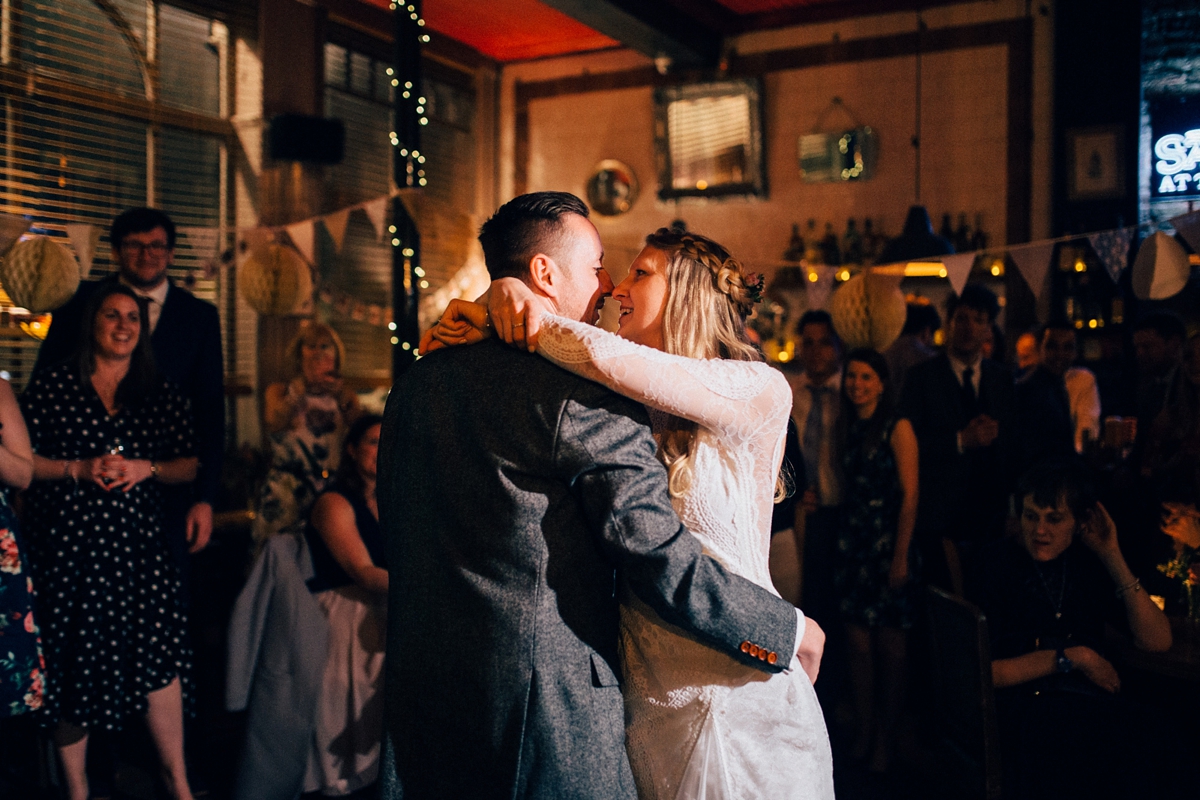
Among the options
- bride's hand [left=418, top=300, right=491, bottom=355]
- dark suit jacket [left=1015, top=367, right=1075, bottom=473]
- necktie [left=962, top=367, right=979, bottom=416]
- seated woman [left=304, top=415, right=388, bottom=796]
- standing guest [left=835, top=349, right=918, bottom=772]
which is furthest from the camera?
dark suit jacket [left=1015, top=367, right=1075, bottom=473]

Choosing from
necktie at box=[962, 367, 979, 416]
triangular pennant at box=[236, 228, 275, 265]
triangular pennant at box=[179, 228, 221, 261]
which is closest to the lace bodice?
necktie at box=[962, 367, 979, 416]

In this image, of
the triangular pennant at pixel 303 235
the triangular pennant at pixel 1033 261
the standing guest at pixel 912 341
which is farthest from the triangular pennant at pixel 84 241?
the triangular pennant at pixel 1033 261

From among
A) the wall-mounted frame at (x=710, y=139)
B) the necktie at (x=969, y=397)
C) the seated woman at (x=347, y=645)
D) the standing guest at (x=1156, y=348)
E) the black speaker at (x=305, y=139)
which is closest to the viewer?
the seated woman at (x=347, y=645)

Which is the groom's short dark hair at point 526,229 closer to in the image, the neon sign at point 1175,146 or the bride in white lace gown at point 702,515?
the bride in white lace gown at point 702,515

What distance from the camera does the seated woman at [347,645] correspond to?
2.98m

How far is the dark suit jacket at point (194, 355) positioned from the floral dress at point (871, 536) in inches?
91.5

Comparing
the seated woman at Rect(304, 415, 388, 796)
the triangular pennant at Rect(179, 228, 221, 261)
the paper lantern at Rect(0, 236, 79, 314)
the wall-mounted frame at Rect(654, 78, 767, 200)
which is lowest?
the seated woman at Rect(304, 415, 388, 796)

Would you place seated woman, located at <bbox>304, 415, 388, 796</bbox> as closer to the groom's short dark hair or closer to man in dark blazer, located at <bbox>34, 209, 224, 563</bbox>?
man in dark blazer, located at <bbox>34, 209, 224, 563</bbox>

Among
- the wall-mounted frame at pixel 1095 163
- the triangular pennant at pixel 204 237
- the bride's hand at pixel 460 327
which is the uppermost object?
the wall-mounted frame at pixel 1095 163

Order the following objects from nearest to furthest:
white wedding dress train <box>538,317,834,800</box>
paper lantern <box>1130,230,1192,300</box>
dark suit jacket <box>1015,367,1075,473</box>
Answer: white wedding dress train <box>538,317,834,800</box>, paper lantern <box>1130,230,1192,300</box>, dark suit jacket <box>1015,367,1075,473</box>

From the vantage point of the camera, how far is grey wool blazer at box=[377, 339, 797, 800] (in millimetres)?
1264

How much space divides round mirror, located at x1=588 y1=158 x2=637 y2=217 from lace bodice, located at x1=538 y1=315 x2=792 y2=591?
22.1 feet

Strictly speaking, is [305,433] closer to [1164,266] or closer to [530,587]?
[530,587]

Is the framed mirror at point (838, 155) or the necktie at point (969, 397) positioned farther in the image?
the framed mirror at point (838, 155)
